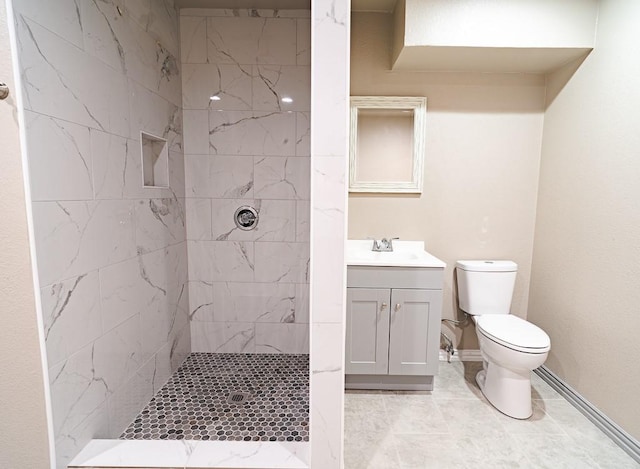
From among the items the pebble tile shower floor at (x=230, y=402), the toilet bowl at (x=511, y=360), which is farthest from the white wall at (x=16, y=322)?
the toilet bowl at (x=511, y=360)

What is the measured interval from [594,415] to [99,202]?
2.82 meters

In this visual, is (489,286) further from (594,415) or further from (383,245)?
A: (594,415)

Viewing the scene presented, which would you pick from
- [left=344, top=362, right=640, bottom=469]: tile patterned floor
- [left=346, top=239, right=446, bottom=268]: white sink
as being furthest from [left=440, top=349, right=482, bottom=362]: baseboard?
[left=346, top=239, right=446, bottom=268]: white sink

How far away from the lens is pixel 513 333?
1.99 meters

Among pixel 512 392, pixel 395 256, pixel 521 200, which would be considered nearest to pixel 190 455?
pixel 395 256

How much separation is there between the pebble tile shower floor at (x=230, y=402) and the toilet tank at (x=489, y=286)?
50.2 inches

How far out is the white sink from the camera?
6.77 ft

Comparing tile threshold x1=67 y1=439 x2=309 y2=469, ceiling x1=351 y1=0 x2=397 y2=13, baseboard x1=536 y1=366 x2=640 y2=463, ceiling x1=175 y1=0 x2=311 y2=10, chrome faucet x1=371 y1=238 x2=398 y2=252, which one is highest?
ceiling x1=175 y1=0 x2=311 y2=10

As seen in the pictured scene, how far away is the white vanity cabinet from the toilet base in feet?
1.16

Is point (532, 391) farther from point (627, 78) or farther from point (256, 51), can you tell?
point (256, 51)

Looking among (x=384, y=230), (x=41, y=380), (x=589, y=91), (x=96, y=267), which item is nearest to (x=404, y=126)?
(x=384, y=230)

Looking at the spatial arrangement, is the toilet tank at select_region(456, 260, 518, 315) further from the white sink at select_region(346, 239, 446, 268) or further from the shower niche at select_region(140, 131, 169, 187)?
the shower niche at select_region(140, 131, 169, 187)

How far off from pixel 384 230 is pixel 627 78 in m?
1.54

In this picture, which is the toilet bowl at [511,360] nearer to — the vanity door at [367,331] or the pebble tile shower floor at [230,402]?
the vanity door at [367,331]
